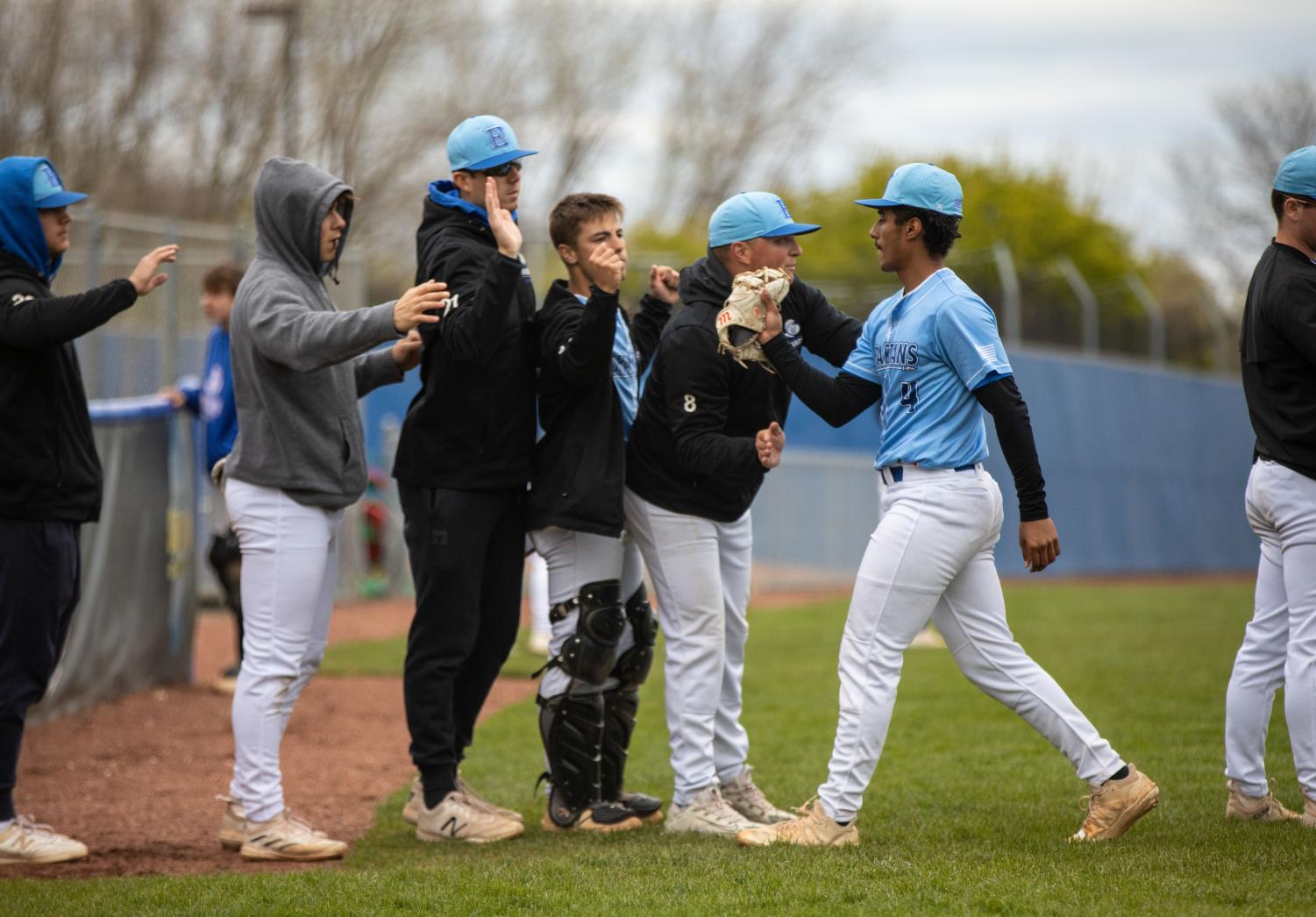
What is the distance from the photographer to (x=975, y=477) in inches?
186

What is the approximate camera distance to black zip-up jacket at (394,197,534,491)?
514cm

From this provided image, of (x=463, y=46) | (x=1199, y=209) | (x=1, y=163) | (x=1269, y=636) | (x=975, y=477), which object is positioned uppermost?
(x=463, y=46)

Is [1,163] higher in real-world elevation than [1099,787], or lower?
higher

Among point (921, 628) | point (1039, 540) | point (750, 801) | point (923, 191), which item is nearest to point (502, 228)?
point (923, 191)

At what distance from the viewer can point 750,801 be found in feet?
17.9

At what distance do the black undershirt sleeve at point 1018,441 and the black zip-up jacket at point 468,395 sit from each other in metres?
1.64

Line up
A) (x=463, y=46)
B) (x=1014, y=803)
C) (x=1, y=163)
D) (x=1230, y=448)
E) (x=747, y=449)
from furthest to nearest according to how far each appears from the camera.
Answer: (x=463, y=46) < (x=1230, y=448) < (x=1014, y=803) < (x=1, y=163) < (x=747, y=449)

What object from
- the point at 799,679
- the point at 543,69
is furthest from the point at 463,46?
the point at 799,679

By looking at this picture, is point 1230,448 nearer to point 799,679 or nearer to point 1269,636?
point 799,679

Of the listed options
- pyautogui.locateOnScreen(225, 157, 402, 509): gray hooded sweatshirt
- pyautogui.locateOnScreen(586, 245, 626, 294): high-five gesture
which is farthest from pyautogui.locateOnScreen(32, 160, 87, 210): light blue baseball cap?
pyautogui.locateOnScreen(586, 245, 626, 294): high-five gesture

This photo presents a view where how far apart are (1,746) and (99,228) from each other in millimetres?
5740

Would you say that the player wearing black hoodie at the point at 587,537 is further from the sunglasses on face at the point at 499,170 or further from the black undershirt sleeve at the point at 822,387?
the black undershirt sleeve at the point at 822,387

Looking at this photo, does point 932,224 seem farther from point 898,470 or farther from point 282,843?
point 282,843

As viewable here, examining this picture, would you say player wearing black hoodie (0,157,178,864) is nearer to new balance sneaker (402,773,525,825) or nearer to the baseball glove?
new balance sneaker (402,773,525,825)
